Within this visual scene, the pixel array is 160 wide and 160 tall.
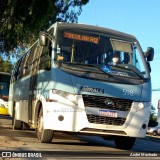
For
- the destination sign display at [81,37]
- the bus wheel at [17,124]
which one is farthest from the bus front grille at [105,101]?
the bus wheel at [17,124]

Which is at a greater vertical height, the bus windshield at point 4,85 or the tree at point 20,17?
the tree at point 20,17

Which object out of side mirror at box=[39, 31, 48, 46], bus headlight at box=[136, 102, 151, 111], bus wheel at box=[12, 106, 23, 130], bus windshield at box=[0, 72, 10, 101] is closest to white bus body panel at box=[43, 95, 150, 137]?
bus headlight at box=[136, 102, 151, 111]

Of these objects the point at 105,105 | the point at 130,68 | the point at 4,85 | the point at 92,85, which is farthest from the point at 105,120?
the point at 4,85

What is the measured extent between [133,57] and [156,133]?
37.1m

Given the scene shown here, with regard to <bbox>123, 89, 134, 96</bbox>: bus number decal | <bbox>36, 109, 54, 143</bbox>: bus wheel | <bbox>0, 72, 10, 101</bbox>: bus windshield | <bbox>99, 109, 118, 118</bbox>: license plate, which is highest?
<bbox>123, 89, 134, 96</bbox>: bus number decal

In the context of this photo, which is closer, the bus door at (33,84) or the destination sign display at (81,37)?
the destination sign display at (81,37)

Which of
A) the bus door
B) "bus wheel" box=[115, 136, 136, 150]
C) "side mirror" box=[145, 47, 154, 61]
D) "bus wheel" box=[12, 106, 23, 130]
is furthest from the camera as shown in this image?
"bus wheel" box=[12, 106, 23, 130]

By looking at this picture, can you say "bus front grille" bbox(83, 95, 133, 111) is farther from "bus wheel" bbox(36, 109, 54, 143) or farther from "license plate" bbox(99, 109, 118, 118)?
"bus wheel" bbox(36, 109, 54, 143)

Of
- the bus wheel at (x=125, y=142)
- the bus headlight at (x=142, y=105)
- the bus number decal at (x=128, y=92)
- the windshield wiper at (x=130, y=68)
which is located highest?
the windshield wiper at (x=130, y=68)

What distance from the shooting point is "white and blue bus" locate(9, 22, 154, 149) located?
10.7 metres

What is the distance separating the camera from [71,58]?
36.6ft

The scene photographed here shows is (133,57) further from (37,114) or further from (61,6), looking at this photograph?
(61,6)

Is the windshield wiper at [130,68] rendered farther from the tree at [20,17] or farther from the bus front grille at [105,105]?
the tree at [20,17]

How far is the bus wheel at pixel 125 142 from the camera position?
39.1 feet
